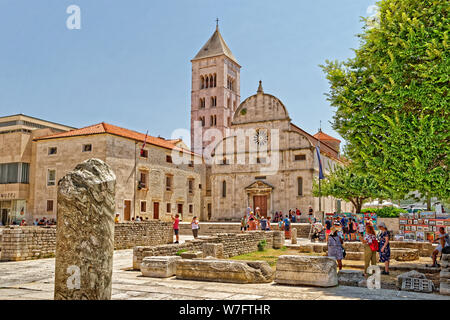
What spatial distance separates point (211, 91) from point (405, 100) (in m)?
51.8

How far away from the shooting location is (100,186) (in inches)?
190

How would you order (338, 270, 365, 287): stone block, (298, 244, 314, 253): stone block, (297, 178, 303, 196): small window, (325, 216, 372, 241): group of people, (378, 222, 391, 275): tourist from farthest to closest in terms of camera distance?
(297, 178, 303, 196): small window
(325, 216, 372, 241): group of people
(298, 244, 314, 253): stone block
(378, 222, 391, 275): tourist
(338, 270, 365, 287): stone block

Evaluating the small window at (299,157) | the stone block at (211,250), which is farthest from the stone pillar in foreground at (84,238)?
the small window at (299,157)

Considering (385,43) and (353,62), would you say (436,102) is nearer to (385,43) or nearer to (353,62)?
(385,43)

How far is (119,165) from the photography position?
3244 cm

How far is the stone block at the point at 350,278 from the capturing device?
9023mm

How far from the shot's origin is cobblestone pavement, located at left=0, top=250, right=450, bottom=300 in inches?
295

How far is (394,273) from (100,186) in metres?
9.83

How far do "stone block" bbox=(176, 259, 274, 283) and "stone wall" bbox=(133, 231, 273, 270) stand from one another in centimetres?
215

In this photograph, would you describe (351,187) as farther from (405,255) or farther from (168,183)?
(168,183)

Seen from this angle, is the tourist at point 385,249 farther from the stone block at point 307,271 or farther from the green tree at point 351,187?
the green tree at point 351,187

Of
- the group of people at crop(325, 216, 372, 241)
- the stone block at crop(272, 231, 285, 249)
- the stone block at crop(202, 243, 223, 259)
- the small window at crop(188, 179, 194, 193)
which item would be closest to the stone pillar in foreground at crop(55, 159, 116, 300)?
the stone block at crop(202, 243, 223, 259)

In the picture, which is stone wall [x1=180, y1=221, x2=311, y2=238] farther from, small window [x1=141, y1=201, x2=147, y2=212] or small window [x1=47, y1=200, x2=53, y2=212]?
small window [x1=47, y1=200, x2=53, y2=212]
